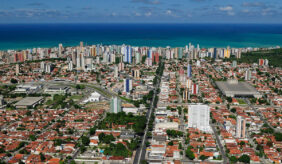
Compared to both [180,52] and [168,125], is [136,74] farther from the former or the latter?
[168,125]

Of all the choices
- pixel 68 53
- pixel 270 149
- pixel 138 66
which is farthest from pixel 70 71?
pixel 270 149

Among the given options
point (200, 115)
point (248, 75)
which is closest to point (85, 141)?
point (200, 115)

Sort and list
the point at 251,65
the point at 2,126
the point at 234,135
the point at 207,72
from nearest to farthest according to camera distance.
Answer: the point at 234,135 < the point at 2,126 < the point at 207,72 < the point at 251,65

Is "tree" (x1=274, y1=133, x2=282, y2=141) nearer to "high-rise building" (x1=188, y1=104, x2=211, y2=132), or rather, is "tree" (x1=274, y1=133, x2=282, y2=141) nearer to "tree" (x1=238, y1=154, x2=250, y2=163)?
"tree" (x1=238, y1=154, x2=250, y2=163)

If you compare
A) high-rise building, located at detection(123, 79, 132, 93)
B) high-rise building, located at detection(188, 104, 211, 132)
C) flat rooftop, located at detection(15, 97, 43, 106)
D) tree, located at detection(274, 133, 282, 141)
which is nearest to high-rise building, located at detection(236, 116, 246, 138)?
tree, located at detection(274, 133, 282, 141)

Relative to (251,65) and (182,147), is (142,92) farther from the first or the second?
(251,65)

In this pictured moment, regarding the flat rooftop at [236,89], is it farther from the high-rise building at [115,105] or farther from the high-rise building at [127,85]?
the high-rise building at [115,105]
